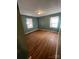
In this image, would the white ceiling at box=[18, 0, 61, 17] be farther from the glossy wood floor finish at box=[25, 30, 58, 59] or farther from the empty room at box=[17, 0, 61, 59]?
the glossy wood floor finish at box=[25, 30, 58, 59]

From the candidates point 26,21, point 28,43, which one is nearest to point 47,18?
point 26,21

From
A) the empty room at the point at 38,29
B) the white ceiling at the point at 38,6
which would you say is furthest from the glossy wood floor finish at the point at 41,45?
the white ceiling at the point at 38,6

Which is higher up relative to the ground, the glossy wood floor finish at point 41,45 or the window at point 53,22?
the window at point 53,22

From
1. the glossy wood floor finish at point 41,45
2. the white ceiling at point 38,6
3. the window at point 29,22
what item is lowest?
the glossy wood floor finish at point 41,45

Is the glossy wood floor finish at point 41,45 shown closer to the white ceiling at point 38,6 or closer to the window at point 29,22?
the window at point 29,22

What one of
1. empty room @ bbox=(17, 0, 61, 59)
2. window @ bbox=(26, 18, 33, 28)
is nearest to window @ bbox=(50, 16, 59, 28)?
empty room @ bbox=(17, 0, 61, 59)

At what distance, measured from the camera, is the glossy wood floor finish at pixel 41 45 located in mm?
773

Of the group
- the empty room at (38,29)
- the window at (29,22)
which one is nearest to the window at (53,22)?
the empty room at (38,29)

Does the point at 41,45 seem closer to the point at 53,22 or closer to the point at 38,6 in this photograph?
the point at 53,22

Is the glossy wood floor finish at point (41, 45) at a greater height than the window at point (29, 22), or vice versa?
the window at point (29, 22)

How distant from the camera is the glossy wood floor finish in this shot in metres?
0.77

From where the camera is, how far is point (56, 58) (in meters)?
0.78
